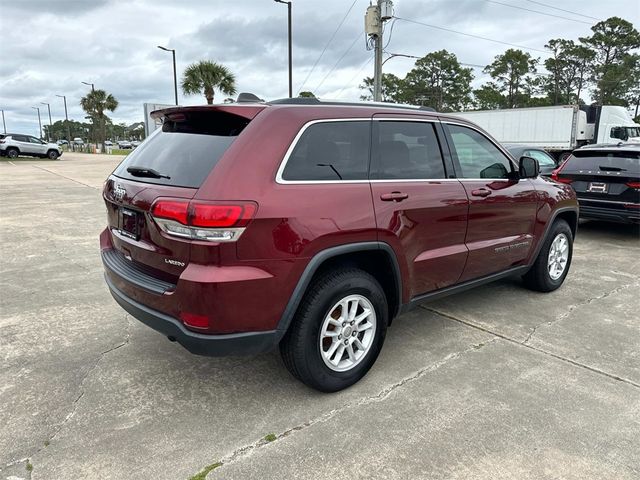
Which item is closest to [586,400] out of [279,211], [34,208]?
[279,211]

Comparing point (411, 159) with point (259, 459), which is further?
point (411, 159)

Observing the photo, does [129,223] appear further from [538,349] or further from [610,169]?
[610,169]

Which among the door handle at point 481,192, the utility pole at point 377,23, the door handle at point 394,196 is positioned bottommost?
the door handle at point 481,192

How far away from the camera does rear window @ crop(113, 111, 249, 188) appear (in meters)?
2.58

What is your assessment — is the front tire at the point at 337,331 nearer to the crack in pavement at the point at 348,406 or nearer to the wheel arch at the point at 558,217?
the crack in pavement at the point at 348,406

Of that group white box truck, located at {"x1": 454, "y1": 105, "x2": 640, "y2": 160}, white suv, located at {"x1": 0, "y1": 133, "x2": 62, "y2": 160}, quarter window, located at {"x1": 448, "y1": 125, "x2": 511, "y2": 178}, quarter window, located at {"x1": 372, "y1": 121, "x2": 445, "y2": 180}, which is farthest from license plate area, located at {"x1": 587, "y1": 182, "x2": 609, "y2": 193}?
white suv, located at {"x1": 0, "y1": 133, "x2": 62, "y2": 160}

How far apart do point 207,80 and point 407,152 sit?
27560 mm

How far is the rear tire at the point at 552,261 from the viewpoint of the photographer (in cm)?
472

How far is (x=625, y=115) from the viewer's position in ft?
76.0

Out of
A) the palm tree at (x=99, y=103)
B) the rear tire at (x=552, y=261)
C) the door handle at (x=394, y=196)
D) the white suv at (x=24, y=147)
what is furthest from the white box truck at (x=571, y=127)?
the palm tree at (x=99, y=103)

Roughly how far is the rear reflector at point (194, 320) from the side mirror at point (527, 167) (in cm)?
316

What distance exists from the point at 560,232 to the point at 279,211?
363cm

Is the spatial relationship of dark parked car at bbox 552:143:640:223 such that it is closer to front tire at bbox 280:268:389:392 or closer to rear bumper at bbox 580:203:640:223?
rear bumper at bbox 580:203:640:223

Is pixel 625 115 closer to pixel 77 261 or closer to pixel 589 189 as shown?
pixel 589 189
